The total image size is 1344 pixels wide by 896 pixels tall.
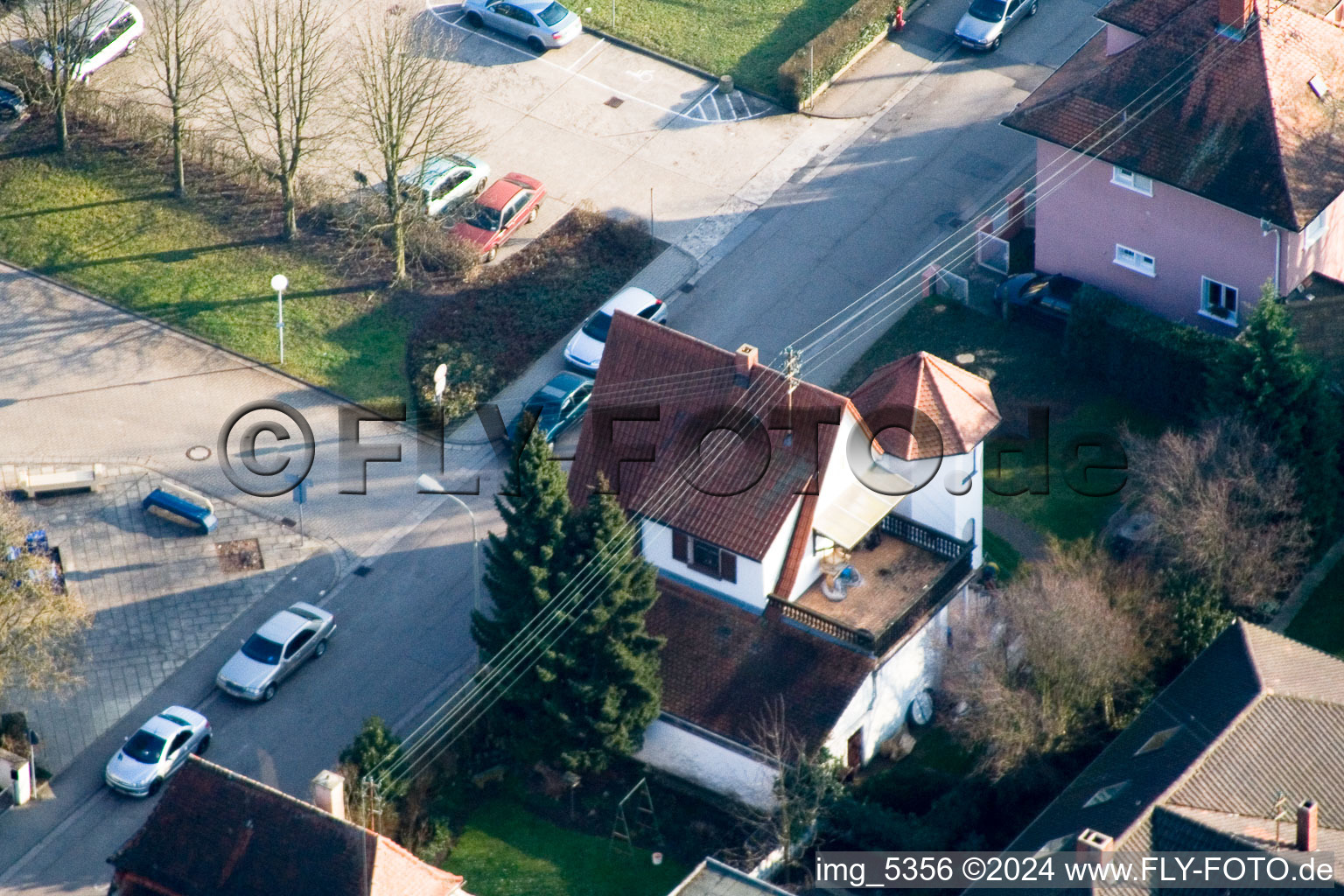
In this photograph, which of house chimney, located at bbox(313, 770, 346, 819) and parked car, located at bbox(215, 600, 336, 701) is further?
parked car, located at bbox(215, 600, 336, 701)

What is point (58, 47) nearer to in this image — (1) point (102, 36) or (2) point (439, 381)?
(1) point (102, 36)

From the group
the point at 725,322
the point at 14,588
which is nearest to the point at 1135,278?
the point at 725,322

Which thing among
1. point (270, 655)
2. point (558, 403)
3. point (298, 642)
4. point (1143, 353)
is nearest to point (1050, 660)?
point (1143, 353)

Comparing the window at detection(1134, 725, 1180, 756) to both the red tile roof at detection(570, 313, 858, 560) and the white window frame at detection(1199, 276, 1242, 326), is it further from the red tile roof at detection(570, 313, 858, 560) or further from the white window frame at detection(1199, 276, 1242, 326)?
the white window frame at detection(1199, 276, 1242, 326)

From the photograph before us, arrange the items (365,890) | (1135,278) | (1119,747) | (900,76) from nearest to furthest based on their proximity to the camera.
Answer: (365,890), (1119,747), (1135,278), (900,76)

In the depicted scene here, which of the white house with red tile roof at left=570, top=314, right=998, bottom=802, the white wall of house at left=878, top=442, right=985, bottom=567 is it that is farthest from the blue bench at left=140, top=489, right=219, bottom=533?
the white wall of house at left=878, top=442, right=985, bottom=567

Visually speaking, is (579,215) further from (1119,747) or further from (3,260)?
(1119,747)

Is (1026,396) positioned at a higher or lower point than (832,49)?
lower
